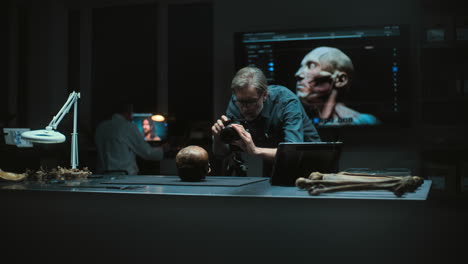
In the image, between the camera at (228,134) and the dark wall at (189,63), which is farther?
the dark wall at (189,63)

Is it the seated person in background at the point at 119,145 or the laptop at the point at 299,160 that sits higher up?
the laptop at the point at 299,160

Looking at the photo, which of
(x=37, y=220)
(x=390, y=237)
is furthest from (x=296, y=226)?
(x=37, y=220)

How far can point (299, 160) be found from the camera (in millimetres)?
1704

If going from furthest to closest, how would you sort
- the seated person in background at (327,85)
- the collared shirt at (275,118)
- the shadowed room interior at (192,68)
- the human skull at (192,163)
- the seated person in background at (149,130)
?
the seated person in background at (149,130)
the seated person in background at (327,85)
the shadowed room interior at (192,68)
the collared shirt at (275,118)
the human skull at (192,163)

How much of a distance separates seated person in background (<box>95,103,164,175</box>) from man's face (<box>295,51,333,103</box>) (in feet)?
5.08

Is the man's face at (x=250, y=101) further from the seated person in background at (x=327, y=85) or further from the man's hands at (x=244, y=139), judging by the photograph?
the seated person in background at (x=327, y=85)

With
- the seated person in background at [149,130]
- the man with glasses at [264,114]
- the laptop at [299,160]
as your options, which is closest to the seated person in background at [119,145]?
the seated person in background at [149,130]

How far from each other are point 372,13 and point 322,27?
0.43m

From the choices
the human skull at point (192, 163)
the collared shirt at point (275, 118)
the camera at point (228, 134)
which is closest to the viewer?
the human skull at point (192, 163)

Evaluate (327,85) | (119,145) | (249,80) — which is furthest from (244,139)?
(119,145)

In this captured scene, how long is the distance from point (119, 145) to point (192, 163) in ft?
8.77

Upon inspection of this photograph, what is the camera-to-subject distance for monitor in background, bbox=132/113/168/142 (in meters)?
4.66

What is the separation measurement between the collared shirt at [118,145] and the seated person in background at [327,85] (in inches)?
61.4

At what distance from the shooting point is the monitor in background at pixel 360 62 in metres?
3.75
